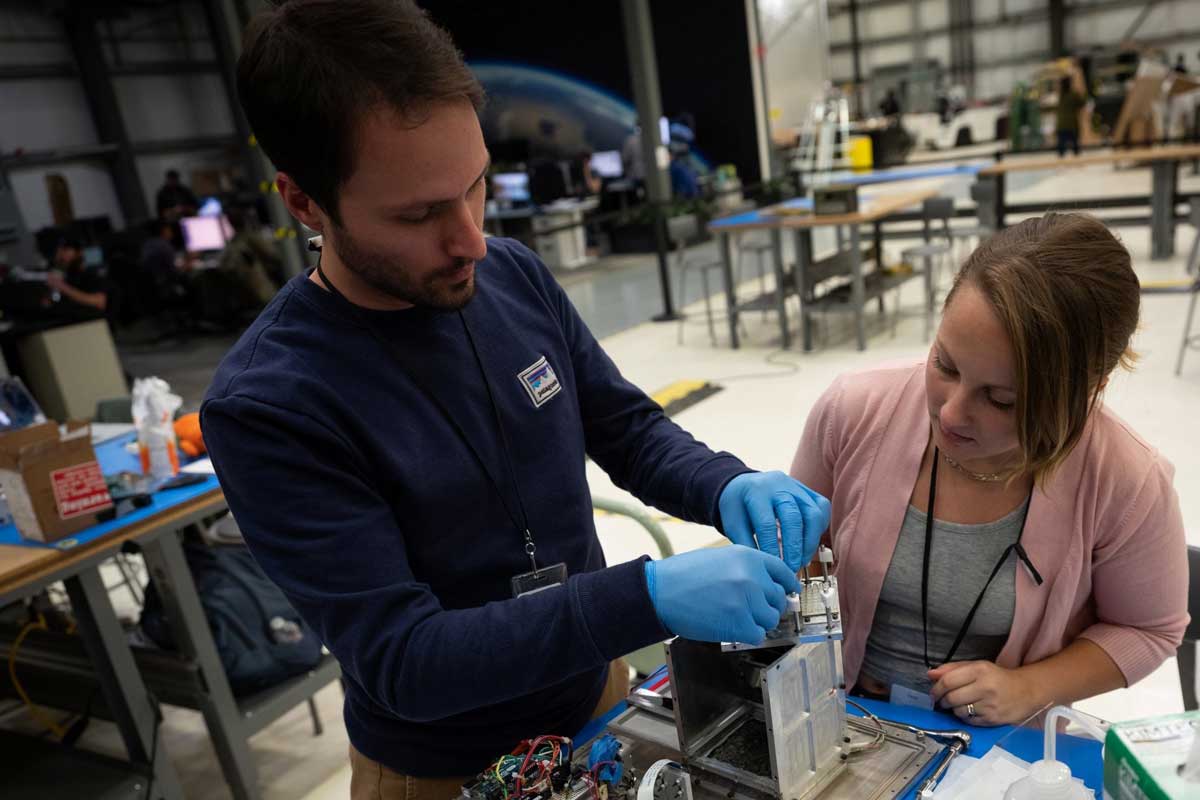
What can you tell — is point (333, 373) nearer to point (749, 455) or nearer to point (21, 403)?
point (21, 403)

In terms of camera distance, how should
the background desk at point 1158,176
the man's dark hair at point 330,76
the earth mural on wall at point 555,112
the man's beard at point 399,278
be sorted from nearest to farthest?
the man's dark hair at point 330,76, the man's beard at point 399,278, the background desk at point 1158,176, the earth mural on wall at point 555,112

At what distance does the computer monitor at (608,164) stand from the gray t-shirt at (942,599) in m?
9.41

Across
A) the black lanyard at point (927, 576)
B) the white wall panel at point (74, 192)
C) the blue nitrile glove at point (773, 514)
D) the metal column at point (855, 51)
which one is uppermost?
the metal column at point (855, 51)

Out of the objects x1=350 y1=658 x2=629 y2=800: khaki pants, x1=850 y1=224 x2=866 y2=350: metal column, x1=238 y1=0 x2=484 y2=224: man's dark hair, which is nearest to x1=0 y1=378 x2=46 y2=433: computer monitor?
x1=350 y1=658 x2=629 y2=800: khaki pants

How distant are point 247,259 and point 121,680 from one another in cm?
598

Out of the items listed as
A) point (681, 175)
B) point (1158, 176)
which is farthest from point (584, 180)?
point (1158, 176)

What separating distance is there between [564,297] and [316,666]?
153cm

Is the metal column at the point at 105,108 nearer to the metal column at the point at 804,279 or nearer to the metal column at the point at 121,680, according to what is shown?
the metal column at the point at 804,279

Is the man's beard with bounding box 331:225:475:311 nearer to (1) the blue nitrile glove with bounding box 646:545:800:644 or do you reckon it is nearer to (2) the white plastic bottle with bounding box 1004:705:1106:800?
(1) the blue nitrile glove with bounding box 646:545:800:644

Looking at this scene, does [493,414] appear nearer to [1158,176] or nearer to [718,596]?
[718,596]

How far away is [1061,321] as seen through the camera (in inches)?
40.0

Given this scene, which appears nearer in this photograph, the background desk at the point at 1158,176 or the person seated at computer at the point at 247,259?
the background desk at the point at 1158,176

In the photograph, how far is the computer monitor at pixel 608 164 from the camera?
1015 centimetres

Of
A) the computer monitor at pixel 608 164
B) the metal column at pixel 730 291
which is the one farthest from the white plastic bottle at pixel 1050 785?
the computer monitor at pixel 608 164
